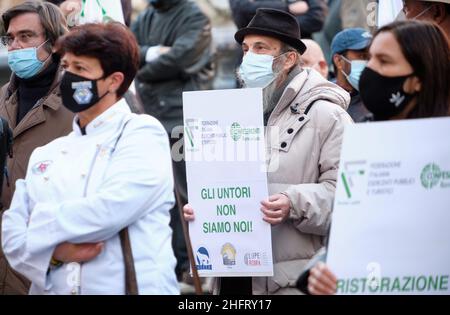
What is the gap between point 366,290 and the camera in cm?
443

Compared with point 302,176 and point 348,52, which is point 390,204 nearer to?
point 302,176

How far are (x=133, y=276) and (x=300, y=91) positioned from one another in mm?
1671

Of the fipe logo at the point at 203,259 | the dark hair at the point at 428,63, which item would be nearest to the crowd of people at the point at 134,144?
the dark hair at the point at 428,63

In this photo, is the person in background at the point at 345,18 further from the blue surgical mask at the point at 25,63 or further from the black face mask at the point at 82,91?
the black face mask at the point at 82,91

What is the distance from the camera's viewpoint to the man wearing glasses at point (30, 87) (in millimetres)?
5961

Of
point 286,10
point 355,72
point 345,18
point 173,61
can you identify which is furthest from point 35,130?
point 345,18

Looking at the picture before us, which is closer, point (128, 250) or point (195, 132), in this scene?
point (128, 250)

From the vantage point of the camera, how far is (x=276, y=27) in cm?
581

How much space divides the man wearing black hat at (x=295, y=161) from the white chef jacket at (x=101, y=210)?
2.40 ft

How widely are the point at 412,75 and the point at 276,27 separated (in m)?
1.44

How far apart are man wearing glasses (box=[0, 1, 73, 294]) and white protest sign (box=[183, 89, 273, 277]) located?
108 centimetres

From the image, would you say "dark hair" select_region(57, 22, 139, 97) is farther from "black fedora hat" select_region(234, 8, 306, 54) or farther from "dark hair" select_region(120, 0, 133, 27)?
"dark hair" select_region(120, 0, 133, 27)
